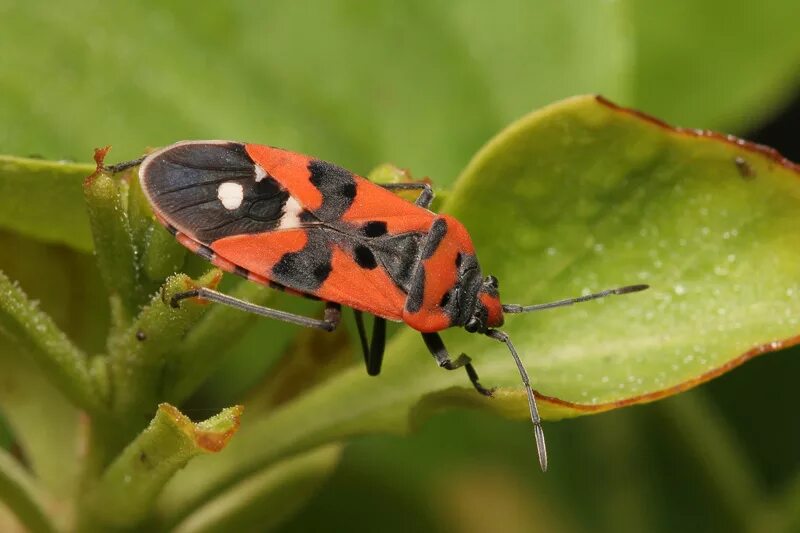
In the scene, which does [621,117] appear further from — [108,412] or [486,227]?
[108,412]

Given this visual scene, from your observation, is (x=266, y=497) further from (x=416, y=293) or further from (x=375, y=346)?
(x=416, y=293)

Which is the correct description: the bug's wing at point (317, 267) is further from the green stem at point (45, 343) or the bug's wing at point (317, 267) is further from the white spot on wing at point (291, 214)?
the green stem at point (45, 343)

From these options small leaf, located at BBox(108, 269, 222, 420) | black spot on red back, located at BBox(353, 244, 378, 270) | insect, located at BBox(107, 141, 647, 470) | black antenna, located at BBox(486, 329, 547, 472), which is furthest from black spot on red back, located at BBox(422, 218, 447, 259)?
small leaf, located at BBox(108, 269, 222, 420)

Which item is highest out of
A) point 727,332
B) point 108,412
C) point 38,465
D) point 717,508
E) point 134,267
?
point 134,267

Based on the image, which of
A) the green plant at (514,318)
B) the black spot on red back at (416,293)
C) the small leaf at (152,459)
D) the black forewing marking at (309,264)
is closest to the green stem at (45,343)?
the green plant at (514,318)

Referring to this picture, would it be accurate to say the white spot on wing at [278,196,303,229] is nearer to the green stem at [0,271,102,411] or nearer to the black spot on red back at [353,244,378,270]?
the black spot on red back at [353,244,378,270]

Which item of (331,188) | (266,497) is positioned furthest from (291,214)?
(266,497)

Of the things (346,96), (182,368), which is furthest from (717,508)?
(182,368)
